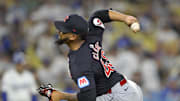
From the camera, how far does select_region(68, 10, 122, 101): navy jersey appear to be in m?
4.40

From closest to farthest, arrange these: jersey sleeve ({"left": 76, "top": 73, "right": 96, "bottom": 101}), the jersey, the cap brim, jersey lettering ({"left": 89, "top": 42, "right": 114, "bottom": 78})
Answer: jersey sleeve ({"left": 76, "top": 73, "right": 96, "bottom": 101}) → the cap brim → jersey lettering ({"left": 89, "top": 42, "right": 114, "bottom": 78}) → the jersey

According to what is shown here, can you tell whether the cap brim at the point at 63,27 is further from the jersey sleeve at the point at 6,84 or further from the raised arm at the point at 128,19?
the jersey sleeve at the point at 6,84

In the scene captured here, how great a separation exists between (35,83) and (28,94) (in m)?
0.40

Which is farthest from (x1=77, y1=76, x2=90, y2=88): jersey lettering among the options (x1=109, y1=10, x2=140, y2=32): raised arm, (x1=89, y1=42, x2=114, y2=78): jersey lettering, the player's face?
(x1=109, y1=10, x2=140, y2=32): raised arm

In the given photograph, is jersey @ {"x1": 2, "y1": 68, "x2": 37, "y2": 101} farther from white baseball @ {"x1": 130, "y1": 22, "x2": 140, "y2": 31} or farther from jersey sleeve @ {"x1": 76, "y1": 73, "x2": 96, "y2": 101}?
white baseball @ {"x1": 130, "y1": 22, "x2": 140, "y2": 31}

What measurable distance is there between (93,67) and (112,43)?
21.8ft

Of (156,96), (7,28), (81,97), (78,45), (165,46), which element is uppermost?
(78,45)

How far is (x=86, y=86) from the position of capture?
4.38 metres

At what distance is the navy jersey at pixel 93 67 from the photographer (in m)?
4.40

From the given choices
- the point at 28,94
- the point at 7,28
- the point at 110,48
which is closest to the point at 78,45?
the point at 28,94

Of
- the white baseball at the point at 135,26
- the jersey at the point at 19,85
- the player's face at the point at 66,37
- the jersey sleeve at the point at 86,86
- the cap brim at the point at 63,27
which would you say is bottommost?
the jersey at the point at 19,85

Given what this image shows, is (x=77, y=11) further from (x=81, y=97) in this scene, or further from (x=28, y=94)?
(x=81, y=97)

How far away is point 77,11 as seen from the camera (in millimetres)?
11914

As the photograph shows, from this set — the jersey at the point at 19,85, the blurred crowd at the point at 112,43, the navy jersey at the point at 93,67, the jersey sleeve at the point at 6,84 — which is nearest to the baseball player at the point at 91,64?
the navy jersey at the point at 93,67
